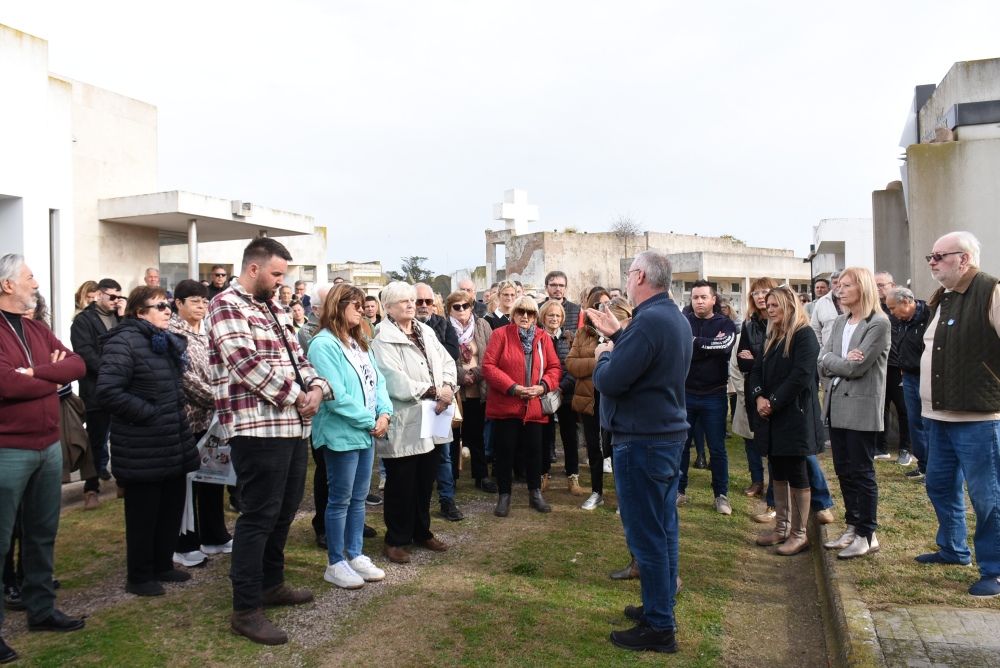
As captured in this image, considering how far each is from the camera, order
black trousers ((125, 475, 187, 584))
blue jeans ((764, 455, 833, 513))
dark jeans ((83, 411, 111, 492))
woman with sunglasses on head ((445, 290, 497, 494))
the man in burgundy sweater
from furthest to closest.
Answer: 1. woman with sunglasses on head ((445, 290, 497, 494))
2. dark jeans ((83, 411, 111, 492))
3. blue jeans ((764, 455, 833, 513))
4. black trousers ((125, 475, 187, 584))
5. the man in burgundy sweater

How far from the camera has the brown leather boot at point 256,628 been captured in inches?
158

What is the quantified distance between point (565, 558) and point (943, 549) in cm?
266

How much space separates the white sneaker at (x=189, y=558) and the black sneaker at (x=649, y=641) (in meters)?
3.17

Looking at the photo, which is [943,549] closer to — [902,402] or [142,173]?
[902,402]

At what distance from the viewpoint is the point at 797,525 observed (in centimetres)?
568

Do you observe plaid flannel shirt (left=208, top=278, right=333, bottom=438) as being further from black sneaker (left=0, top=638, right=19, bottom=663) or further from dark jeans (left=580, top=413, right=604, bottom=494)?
dark jeans (left=580, top=413, right=604, bottom=494)

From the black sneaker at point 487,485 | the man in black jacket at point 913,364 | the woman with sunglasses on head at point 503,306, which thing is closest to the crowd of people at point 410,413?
the black sneaker at point 487,485

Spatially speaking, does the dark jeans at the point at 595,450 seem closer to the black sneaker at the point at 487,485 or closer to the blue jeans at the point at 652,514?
the black sneaker at the point at 487,485

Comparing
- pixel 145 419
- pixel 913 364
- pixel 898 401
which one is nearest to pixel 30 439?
pixel 145 419

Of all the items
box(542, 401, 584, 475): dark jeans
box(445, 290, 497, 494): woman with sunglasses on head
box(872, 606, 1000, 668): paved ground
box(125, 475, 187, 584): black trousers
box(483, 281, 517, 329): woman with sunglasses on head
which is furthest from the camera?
box(483, 281, 517, 329): woman with sunglasses on head

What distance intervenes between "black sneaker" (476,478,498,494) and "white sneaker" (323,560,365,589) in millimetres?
2759

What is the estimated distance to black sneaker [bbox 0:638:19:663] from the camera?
12.3 ft

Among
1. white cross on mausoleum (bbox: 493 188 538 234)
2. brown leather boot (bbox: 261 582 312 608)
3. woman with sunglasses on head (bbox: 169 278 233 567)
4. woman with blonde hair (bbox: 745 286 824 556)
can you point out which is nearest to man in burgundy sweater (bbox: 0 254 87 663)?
woman with sunglasses on head (bbox: 169 278 233 567)

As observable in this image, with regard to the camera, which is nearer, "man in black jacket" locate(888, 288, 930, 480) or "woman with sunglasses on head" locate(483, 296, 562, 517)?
"woman with sunglasses on head" locate(483, 296, 562, 517)
